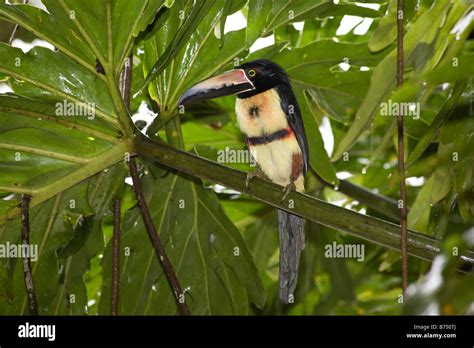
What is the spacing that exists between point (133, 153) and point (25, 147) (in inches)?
17.3

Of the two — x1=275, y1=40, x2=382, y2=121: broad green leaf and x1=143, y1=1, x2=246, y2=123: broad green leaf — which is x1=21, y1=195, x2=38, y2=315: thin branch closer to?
x1=143, y1=1, x2=246, y2=123: broad green leaf

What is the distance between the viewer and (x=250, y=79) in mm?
3033

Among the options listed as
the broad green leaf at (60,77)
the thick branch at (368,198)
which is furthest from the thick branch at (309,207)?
the thick branch at (368,198)

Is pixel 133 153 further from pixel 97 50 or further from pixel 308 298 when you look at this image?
pixel 308 298

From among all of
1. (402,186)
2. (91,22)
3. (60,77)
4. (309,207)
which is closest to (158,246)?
(309,207)

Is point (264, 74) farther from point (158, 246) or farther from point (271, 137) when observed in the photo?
point (158, 246)

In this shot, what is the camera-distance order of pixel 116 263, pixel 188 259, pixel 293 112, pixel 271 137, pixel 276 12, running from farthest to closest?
pixel 188 259 < pixel 271 137 < pixel 293 112 < pixel 276 12 < pixel 116 263

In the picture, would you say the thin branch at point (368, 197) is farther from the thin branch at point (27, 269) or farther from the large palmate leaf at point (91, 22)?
the thin branch at point (27, 269)

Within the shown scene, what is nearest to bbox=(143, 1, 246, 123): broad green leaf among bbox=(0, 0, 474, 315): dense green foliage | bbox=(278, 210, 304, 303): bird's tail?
bbox=(0, 0, 474, 315): dense green foliage

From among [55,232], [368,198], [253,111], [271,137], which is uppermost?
[253,111]

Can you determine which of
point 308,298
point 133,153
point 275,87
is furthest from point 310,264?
point 133,153

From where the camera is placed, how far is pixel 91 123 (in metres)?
2.76

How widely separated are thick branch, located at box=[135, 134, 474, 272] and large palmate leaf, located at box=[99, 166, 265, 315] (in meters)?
0.66

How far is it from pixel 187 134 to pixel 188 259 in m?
0.81
